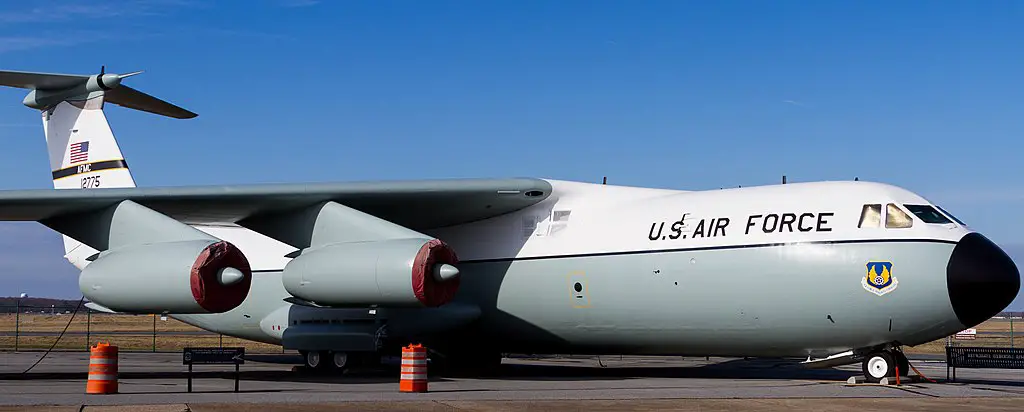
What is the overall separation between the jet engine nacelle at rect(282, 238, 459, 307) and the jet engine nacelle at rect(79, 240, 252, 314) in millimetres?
1025

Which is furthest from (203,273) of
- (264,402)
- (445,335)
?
(445,335)

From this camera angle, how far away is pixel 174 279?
1492 cm

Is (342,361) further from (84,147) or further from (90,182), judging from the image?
(84,147)

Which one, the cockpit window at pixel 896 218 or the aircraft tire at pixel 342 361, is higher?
the cockpit window at pixel 896 218

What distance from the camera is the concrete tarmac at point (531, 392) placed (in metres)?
11.9

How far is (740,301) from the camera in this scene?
607 inches

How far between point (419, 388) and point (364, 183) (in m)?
4.42

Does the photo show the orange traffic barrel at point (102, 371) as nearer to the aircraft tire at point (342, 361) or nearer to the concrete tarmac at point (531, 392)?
the concrete tarmac at point (531, 392)

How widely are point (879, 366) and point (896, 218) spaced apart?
2210 mm

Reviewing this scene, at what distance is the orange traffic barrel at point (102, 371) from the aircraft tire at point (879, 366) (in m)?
10.5

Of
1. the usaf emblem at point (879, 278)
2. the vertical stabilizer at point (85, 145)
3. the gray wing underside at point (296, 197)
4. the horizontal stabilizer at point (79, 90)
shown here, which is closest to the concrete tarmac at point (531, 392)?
the usaf emblem at point (879, 278)

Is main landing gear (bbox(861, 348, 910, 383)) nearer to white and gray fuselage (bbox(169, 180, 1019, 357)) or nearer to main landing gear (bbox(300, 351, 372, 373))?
white and gray fuselage (bbox(169, 180, 1019, 357))

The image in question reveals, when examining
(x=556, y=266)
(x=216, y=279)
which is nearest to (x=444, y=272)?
(x=556, y=266)

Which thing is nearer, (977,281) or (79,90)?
(977,281)
